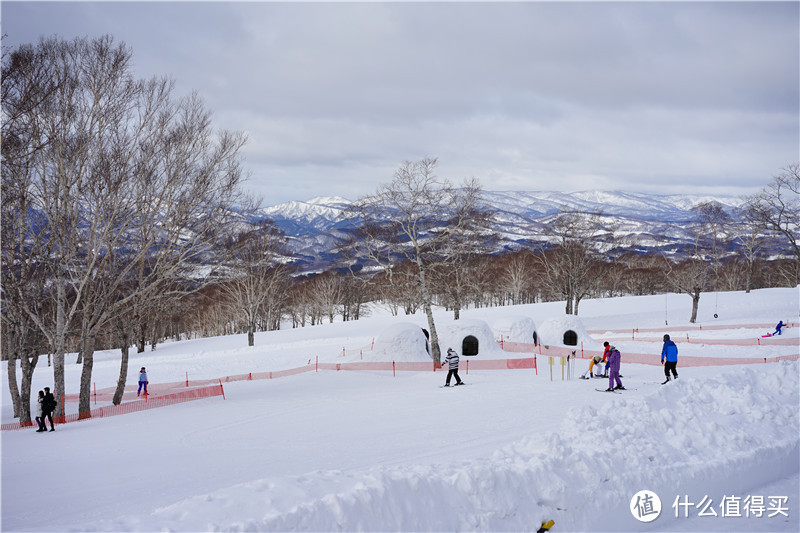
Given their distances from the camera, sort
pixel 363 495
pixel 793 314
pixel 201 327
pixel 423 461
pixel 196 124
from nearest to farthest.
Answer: pixel 363 495
pixel 423 461
pixel 196 124
pixel 793 314
pixel 201 327

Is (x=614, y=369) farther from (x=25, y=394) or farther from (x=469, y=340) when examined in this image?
(x=25, y=394)

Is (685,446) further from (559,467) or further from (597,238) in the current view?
(597,238)

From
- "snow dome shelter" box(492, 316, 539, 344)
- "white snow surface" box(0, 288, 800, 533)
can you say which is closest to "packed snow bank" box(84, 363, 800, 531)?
"white snow surface" box(0, 288, 800, 533)

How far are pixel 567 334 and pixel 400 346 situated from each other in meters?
12.4

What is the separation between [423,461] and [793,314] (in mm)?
44117

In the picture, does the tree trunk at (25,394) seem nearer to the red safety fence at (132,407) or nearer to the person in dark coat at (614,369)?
the red safety fence at (132,407)

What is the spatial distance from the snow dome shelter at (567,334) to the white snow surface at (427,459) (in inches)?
521

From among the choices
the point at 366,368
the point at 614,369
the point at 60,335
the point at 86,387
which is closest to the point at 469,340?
the point at 366,368

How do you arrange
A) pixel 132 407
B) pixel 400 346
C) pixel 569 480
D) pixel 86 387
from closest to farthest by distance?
pixel 569 480, pixel 86 387, pixel 132 407, pixel 400 346

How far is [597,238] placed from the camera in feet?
160

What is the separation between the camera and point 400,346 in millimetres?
28703

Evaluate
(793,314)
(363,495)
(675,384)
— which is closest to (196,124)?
(363,495)

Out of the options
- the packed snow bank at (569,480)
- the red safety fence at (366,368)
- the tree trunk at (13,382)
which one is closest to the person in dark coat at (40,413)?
the red safety fence at (366,368)

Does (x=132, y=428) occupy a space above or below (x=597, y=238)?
below
